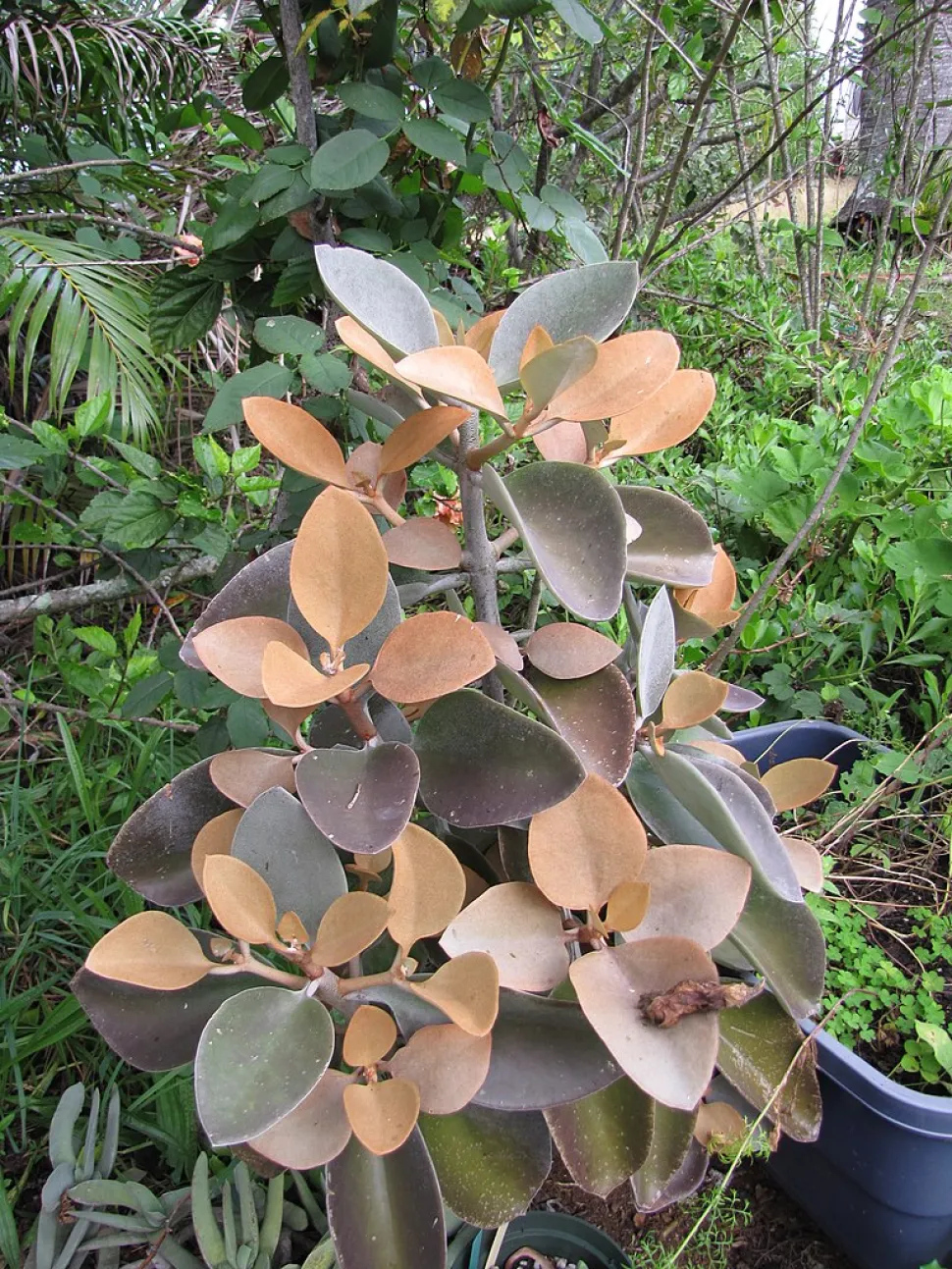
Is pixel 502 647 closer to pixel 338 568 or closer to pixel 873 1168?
pixel 338 568

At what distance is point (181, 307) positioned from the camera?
108 cm

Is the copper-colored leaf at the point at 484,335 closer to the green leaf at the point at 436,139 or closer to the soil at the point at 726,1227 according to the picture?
the green leaf at the point at 436,139

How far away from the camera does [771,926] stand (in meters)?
0.57

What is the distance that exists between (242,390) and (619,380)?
54 centimetres

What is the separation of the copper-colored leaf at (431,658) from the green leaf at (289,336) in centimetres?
52

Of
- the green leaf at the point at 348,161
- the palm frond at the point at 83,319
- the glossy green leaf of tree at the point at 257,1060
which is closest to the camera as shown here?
the glossy green leaf of tree at the point at 257,1060

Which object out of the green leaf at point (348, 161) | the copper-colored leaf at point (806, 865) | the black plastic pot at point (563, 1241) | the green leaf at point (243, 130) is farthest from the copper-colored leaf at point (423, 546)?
the green leaf at point (243, 130)

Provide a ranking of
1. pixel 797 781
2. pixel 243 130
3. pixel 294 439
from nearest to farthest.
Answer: pixel 294 439 < pixel 797 781 < pixel 243 130

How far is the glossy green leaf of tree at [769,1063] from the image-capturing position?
1.92 ft

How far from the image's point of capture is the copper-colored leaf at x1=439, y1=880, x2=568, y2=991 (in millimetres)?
474

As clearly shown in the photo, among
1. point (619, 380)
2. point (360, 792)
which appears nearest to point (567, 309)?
point (619, 380)

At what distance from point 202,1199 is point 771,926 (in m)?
0.53

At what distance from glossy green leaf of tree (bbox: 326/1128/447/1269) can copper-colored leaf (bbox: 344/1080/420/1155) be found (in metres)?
0.05

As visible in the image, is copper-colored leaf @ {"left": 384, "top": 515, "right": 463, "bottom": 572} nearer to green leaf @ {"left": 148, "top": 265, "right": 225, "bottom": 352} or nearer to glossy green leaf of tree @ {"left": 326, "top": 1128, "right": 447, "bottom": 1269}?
glossy green leaf of tree @ {"left": 326, "top": 1128, "right": 447, "bottom": 1269}
